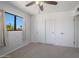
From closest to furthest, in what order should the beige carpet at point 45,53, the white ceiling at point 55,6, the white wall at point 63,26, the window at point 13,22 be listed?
the beige carpet at point 45,53 < the white ceiling at point 55,6 < the window at point 13,22 < the white wall at point 63,26

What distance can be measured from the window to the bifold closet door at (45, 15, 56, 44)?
1.97 m

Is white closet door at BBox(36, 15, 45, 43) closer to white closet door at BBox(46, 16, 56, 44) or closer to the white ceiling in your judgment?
white closet door at BBox(46, 16, 56, 44)

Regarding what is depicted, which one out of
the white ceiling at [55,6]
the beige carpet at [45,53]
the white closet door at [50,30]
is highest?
the white ceiling at [55,6]

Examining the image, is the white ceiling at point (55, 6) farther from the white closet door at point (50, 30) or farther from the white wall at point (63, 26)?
the white closet door at point (50, 30)

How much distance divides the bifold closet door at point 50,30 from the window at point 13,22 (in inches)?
77.5

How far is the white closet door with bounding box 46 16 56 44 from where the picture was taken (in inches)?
251

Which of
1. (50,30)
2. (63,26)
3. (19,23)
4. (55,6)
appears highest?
(55,6)

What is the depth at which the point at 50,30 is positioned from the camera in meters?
6.51

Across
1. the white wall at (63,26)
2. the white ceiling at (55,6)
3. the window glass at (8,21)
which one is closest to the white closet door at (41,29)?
the white wall at (63,26)

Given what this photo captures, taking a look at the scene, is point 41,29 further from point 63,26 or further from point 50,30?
point 63,26

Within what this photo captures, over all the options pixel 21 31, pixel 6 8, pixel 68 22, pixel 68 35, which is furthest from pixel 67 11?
pixel 6 8

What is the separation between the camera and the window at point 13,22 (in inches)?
165

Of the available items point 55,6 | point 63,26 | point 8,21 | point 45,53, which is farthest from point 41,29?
point 8,21

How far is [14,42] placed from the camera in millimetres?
4758
